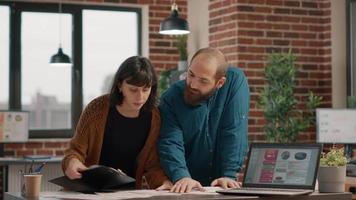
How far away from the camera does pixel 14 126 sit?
25.6ft

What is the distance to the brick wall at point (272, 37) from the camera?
700cm

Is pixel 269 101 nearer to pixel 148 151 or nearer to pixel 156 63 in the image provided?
pixel 156 63

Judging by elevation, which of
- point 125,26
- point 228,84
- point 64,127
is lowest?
point 64,127

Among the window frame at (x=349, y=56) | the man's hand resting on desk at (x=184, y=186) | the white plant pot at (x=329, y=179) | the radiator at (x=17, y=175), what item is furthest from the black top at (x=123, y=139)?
the window frame at (x=349, y=56)

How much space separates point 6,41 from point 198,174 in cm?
537

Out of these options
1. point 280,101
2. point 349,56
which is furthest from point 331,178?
point 349,56

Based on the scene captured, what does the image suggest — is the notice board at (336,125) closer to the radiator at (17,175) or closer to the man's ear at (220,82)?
the radiator at (17,175)

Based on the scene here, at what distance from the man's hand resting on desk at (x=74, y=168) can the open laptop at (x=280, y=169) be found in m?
0.57

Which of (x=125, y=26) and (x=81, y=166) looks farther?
(x=125, y=26)

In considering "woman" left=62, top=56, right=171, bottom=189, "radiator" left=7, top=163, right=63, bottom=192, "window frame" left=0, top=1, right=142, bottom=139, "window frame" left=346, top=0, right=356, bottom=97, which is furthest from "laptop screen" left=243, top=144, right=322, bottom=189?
"window frame" left=0, top=1, right=142, bottom=139

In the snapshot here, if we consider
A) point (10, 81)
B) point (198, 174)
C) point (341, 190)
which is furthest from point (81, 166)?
point (10, 81)

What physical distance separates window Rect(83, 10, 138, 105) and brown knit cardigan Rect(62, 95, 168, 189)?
533 centimetres

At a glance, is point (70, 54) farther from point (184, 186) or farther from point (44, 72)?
point (184, 186)

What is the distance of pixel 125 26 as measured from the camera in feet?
28.5
